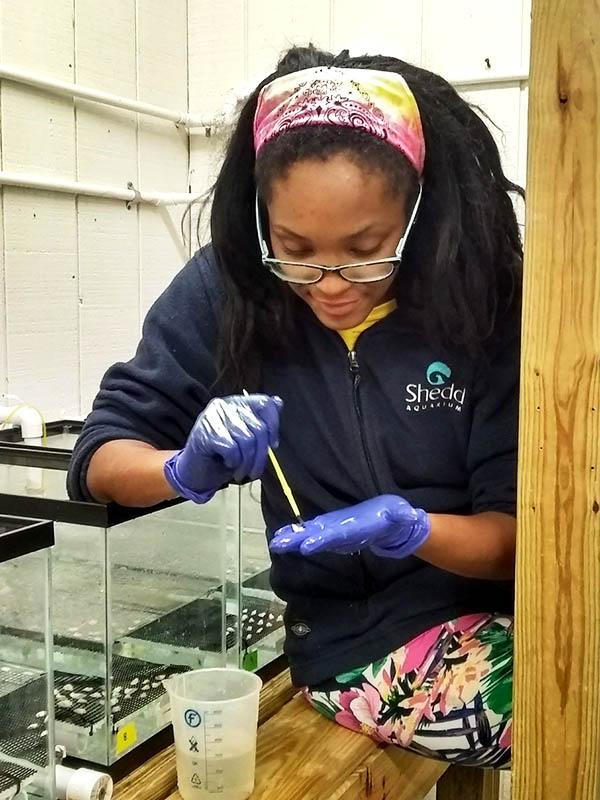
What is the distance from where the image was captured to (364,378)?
1.08 m

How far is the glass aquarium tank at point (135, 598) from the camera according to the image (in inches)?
44.3

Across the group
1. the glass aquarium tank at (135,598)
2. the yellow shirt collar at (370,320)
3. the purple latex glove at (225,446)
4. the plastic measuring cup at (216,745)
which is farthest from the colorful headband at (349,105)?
the plastic measuring cup at (216,745)

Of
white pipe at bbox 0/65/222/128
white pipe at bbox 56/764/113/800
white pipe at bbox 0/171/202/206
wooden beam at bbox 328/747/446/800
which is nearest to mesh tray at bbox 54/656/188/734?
white pipe at bbox 56/764/113/800

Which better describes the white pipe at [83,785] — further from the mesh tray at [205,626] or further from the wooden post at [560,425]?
the wooden post at [560,425]

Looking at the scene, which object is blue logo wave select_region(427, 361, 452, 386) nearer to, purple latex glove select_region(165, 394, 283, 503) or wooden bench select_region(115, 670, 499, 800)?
purple latex glove select_region(165, 394, 283, 503)

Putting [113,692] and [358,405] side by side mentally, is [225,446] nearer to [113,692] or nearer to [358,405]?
[358,405]

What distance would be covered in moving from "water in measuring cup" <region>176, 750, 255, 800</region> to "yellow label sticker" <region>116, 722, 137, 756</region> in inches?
6.4

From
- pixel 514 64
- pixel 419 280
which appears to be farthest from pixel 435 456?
pixel 514 64

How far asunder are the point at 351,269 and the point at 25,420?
0.86 metres

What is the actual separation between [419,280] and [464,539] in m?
0.31

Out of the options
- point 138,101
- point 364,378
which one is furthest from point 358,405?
point 138,101

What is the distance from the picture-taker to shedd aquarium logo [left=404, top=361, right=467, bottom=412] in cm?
107

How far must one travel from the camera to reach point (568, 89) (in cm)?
67

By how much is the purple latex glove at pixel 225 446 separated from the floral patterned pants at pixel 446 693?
34 cm
